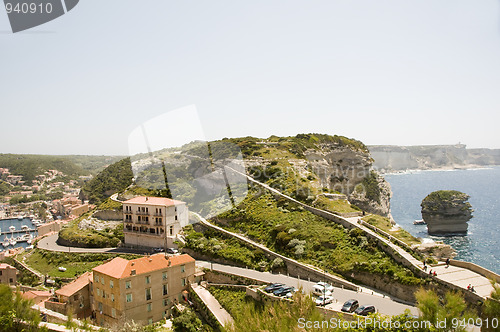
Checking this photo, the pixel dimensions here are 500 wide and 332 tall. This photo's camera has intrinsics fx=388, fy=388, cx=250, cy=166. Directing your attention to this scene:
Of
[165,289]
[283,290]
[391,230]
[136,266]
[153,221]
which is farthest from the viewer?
[153,221]

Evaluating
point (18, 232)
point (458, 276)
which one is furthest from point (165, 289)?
point (18, 232)

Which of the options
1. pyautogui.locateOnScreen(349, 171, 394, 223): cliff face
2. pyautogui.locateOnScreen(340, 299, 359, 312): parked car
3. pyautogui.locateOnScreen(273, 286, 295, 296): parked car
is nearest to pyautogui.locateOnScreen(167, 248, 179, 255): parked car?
pyautogui.locateOnScreen(273, 286, 295, 296): parked car

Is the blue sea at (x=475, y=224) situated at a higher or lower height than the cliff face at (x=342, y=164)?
lower

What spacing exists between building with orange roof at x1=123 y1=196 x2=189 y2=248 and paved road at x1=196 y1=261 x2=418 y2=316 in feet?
34.8

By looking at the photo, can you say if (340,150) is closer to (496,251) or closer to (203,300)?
(496,251)

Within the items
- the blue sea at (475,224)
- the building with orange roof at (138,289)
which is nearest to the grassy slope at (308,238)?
the building with orange roof at (138,289)

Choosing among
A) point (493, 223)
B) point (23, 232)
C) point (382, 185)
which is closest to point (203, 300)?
point (382, 185)

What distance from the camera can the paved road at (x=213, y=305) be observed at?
25523 mm

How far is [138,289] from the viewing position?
28094mm

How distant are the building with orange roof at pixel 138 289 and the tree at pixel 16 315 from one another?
31.1 ft

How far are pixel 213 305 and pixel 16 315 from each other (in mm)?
13402

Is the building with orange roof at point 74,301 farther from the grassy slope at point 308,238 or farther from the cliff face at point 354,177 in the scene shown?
the cliff face at point 354,177

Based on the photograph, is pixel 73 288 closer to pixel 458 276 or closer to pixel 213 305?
pixel 213 305

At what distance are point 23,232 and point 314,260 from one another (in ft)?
322
